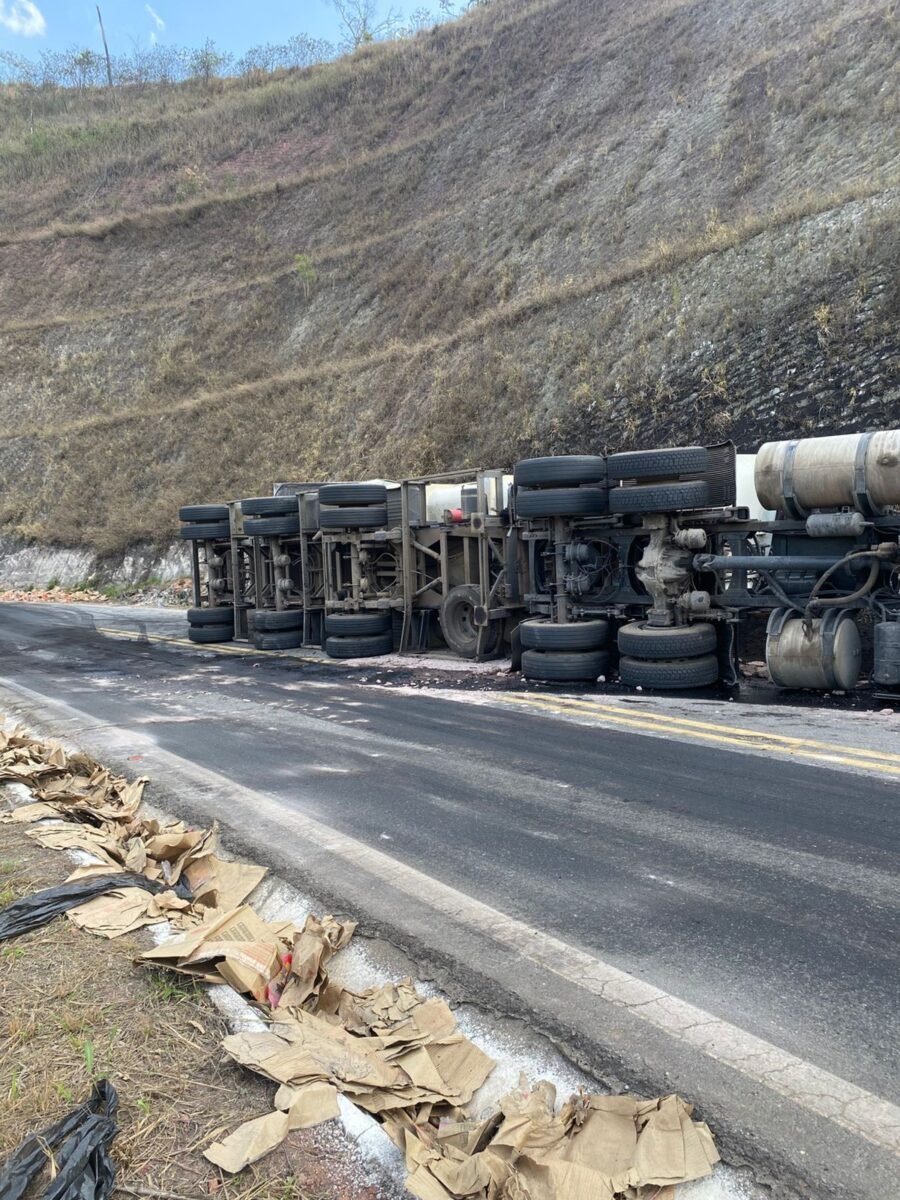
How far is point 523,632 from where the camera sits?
11383 millimetres

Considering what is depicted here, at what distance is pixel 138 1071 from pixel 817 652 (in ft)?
26.1

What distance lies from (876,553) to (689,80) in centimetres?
2971

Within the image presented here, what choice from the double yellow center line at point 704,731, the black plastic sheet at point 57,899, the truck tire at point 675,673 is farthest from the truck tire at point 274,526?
the black plastic sheet at point 57,899

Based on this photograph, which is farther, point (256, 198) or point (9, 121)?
point (9, 121)

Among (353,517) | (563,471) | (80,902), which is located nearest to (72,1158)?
(80,902)

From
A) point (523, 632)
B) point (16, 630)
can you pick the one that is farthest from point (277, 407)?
point (523, 632)

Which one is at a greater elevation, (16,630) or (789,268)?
(789,268)

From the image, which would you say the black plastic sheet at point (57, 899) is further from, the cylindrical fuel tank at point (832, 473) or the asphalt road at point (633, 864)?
the cylindrical fuel tank at point (832, 473)

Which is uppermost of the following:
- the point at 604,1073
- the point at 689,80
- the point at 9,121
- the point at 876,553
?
the point at 9,121

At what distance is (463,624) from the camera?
13906mm

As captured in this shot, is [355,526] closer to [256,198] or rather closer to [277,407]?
[277,407]

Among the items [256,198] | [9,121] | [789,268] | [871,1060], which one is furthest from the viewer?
[9,121]

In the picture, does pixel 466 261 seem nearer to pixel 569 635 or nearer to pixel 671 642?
pixel 569 635

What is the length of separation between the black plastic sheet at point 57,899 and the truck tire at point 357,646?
381 inches
